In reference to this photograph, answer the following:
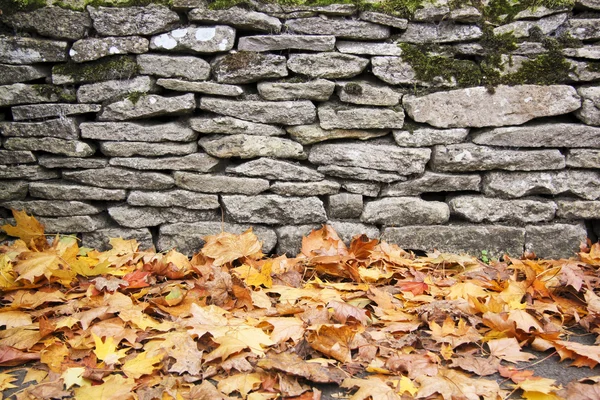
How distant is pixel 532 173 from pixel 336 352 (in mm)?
1809

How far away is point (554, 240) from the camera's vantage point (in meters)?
3.19

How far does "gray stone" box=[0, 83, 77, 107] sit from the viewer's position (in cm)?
305

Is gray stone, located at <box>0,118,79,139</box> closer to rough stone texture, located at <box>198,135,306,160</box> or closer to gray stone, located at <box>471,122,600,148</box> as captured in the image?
rough stone texture, located at <box>198,135,306,160</box>

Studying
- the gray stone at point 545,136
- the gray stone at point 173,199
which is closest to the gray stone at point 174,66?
the gray stone at point 173,199

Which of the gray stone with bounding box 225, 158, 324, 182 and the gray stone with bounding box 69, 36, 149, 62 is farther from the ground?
the gray stone with bounding box 69, 36, 149, 62

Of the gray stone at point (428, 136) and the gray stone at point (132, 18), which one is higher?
the gray stone at point (132, 18)

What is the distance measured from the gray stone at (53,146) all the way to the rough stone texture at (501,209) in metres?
2.21

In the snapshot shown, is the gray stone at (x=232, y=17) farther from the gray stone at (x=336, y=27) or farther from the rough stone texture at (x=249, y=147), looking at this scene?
the rough stone texture at (x=249, y=147)

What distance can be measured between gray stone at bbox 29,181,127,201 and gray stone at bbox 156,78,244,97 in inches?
27.1

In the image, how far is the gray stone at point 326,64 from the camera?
3.03 meters

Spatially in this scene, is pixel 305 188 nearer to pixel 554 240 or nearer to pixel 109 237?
pixel 109 237

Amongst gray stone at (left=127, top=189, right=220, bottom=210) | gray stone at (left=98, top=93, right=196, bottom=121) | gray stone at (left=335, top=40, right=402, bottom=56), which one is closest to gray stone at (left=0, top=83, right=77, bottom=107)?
gray stone at (left=98, top=93, right=196, bottom=121)

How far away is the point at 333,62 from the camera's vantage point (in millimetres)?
3033

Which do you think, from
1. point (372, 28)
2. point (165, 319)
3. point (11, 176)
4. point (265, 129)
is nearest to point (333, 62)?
point (372, 28)
